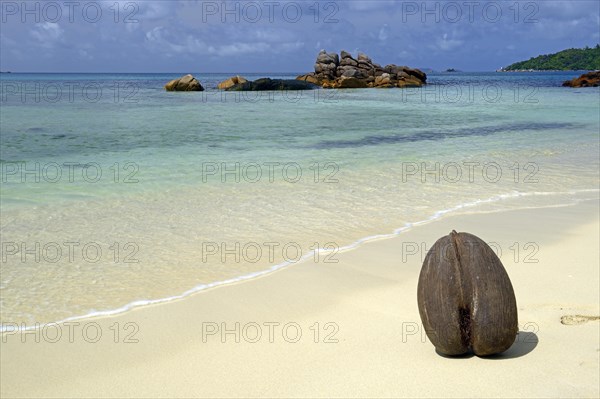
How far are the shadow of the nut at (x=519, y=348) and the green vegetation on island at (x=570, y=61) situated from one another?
151 metres

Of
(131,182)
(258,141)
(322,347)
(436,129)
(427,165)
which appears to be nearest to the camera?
(322,347)

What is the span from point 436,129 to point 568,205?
12.5m

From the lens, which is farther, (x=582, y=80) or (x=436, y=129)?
(x=582, y=80)

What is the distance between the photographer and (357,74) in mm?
60844

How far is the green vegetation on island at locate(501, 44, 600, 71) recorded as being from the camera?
14805 centimetres

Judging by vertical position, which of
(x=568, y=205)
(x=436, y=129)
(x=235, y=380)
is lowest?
(x=235, y=380)

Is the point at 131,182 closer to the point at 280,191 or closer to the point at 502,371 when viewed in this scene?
the point at 280,191

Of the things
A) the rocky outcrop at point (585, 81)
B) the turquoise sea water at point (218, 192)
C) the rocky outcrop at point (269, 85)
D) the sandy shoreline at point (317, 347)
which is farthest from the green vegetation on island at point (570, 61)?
the sandy shoreline at point (317, 347)

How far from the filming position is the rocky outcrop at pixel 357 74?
59.2m

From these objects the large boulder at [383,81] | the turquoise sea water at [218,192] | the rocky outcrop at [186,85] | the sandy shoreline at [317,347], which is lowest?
the sandy shoreline at [317,347]

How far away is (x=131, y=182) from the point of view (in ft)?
37.0

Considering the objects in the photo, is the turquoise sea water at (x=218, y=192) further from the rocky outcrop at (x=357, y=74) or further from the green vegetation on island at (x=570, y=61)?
the green vegetation on island at (x=570, y=61)

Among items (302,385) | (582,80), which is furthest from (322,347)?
(582,80)

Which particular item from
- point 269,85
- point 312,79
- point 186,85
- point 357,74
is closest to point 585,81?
point 357,74
